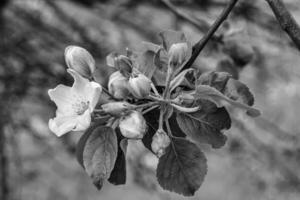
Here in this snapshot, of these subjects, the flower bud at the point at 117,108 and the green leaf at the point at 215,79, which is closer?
the flower bud at the point at 117,108

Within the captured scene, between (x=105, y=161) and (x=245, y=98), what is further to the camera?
(x=245, y=98)

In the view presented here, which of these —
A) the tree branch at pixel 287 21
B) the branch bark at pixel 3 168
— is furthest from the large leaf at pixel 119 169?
the branch bark at pixel 3 168

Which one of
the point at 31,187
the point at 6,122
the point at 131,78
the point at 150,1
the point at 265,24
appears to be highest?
the point at 131,78

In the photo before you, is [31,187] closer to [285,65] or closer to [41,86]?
[41,86]

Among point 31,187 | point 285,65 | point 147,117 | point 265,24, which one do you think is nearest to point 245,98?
point 147,117

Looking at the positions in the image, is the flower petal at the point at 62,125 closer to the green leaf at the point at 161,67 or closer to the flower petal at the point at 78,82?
the flower petal at the point at 78,82

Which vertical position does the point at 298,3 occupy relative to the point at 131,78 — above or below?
below

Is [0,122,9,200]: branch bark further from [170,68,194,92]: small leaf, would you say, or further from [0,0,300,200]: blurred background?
[170,68,194,92]: small leaf
